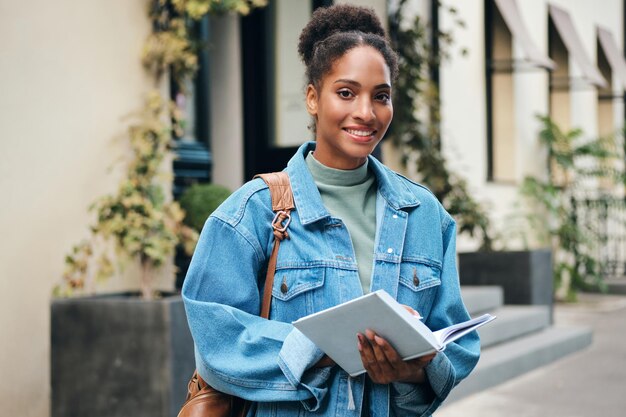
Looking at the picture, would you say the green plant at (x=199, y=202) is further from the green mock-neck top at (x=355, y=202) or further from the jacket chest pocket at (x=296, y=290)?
the jacket chest pocket at (x=296, y=290)

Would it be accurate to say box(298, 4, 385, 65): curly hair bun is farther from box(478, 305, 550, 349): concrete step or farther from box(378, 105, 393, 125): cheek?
box(478, 305, 550, 349): concrete step

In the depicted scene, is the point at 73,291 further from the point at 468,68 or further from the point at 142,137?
the point at 468,68

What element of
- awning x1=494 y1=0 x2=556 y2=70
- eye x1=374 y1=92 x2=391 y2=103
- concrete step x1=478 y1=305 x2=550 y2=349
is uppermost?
awning x1=494 y1=0 x2=556 y2=70

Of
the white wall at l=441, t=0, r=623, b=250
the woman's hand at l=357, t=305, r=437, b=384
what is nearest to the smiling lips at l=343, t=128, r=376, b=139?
the woman's hand at l=357, t=305, r=437, b=384

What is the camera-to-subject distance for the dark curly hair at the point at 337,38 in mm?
2135

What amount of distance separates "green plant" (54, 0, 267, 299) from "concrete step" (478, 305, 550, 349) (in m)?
2.84

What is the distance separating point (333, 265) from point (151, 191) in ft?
11.4

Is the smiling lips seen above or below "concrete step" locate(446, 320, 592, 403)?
above

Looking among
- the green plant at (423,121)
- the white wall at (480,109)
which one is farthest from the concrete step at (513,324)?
the white wall at (480,109)

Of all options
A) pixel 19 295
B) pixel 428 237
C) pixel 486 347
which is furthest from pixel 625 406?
pixel 428 237

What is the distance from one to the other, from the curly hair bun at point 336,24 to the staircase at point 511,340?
14.2 ft

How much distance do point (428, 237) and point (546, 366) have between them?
602 centimetres

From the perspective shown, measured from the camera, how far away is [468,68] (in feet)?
34.7

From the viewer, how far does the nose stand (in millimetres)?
2072
